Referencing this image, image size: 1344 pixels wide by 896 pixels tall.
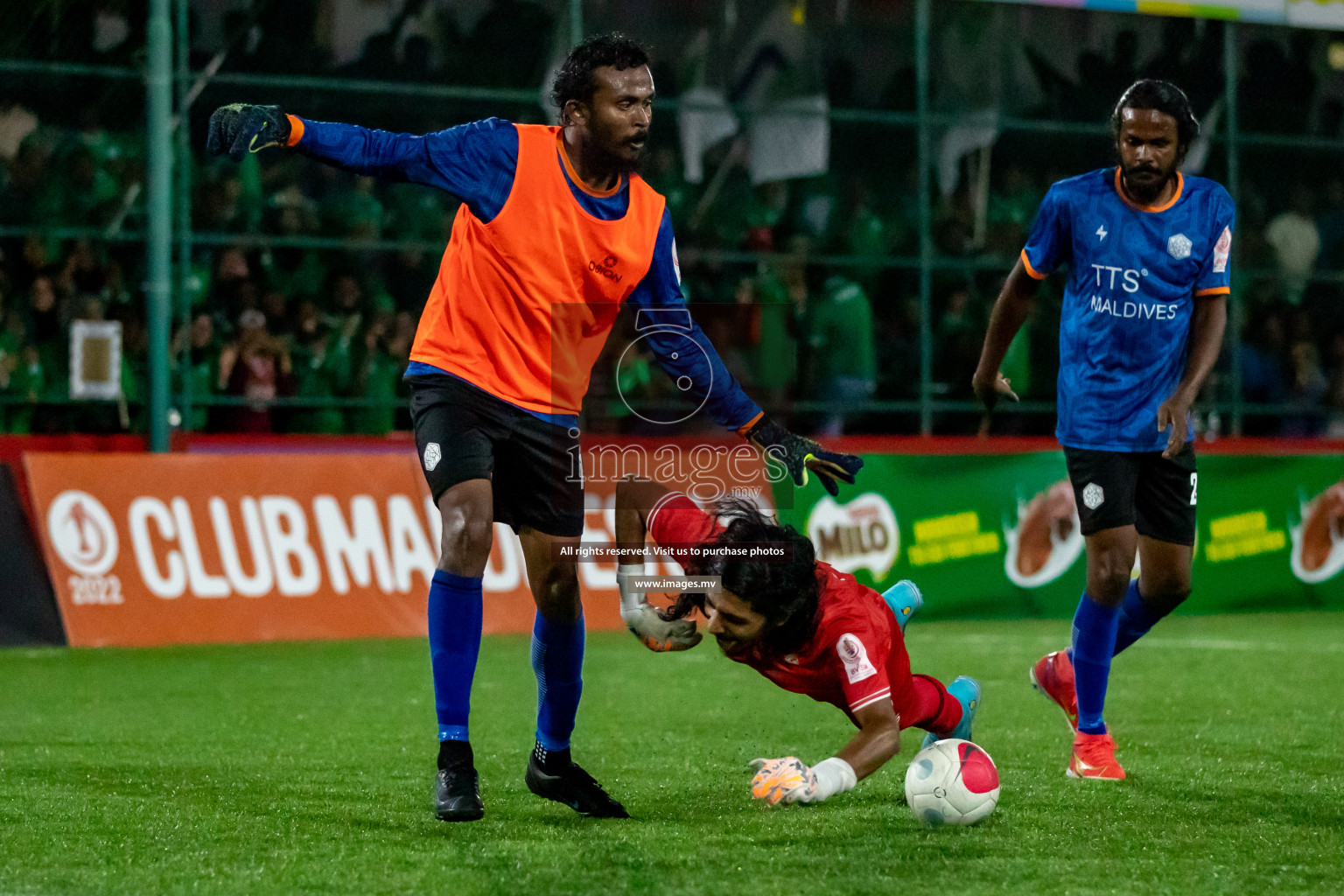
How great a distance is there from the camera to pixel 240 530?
405 inches

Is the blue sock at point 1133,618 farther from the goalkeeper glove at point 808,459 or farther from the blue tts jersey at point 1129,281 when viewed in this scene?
the goalkeeper glove at point 808,459

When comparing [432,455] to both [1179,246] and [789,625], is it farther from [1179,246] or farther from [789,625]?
[1179,246]

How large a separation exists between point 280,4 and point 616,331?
238 inches

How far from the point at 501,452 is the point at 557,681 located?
68 cm

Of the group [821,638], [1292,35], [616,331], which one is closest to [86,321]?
[616,331]

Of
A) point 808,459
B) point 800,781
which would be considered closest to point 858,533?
point 808,459

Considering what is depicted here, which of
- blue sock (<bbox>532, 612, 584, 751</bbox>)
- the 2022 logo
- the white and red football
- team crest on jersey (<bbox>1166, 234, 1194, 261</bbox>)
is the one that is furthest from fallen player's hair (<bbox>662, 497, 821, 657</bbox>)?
the white and red football

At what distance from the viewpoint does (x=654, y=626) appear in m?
4.73

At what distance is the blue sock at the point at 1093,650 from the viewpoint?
5.75 m

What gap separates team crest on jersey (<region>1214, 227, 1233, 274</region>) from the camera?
5719 millimetres

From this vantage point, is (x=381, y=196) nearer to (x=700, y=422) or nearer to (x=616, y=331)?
(x=700, y=422)

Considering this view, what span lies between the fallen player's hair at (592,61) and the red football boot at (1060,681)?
2606mm

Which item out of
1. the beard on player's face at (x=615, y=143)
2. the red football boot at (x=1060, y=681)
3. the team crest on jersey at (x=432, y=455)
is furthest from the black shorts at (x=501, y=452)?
the red football boot at (x=1060, y=681)

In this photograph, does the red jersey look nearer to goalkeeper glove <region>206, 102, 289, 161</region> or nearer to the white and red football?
goalkeeper glove <region>206, 102, 289, 161</region>
